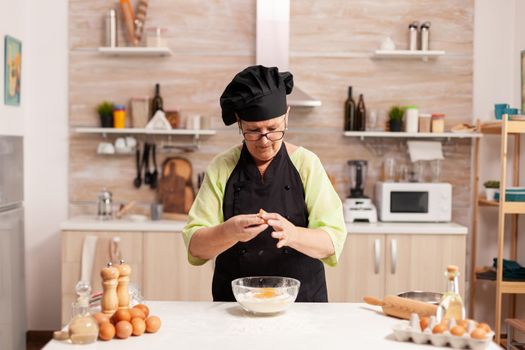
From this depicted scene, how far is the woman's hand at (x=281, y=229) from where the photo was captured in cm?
210

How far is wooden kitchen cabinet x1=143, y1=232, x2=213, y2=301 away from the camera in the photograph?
4461 millimetres

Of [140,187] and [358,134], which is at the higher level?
[358,134]

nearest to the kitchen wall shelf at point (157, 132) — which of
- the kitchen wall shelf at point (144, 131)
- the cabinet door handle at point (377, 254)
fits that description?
the kitchen wall shelf at point (144, 131)

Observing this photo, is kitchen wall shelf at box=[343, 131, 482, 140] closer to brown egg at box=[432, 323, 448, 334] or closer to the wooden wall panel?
the wooden wall panel

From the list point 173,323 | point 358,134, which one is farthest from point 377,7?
point 173,323

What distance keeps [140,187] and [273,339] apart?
319 cm

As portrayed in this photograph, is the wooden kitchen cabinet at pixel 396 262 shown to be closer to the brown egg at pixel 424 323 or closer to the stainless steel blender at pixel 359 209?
the stainless steel blender at pixel 359 209

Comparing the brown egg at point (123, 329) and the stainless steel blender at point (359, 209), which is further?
the stainless steel blender at point (359, 209)

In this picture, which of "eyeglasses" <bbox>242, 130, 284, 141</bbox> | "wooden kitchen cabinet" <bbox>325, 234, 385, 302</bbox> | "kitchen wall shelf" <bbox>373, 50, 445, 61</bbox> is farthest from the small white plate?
"eyeglasses" <bbox>242, 130, 284, 141</bbox>

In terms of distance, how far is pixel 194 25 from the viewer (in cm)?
491

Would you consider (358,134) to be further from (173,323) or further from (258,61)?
(173,323)

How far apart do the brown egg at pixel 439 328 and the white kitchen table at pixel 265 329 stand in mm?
58

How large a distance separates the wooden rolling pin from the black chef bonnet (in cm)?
71

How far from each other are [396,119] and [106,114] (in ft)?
6.62
